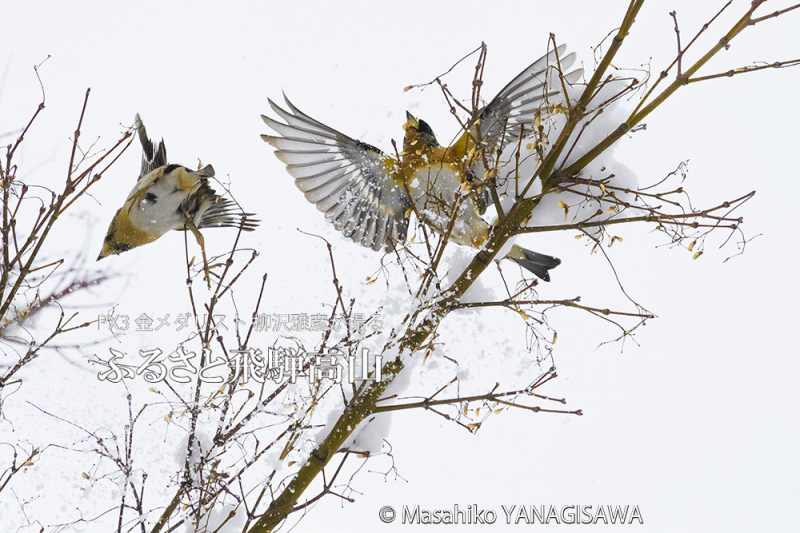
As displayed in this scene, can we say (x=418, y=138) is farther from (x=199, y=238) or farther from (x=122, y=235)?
(x=122, y=235)

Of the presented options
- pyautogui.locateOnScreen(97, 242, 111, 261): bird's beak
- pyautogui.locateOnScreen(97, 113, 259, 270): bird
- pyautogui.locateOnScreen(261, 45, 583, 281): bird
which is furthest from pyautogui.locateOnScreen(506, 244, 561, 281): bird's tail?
pyautogui.locateOnScreen(97, 242, 111, 261): bird's beak

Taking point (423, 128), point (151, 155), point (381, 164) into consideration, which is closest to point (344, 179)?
point (381, 164)

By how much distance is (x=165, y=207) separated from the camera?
205cm

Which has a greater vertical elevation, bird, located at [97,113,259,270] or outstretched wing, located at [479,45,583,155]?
outstretched wing, located at [479,45,583,155]

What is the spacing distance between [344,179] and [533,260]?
2.52 ft

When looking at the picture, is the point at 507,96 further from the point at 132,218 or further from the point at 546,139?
the point at 132,218

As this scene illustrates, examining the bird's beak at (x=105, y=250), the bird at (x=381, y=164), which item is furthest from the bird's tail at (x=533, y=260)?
the bird's beak at (x=105, y=250)

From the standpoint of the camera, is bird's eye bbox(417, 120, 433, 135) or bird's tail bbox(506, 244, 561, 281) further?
bird's eye bbox(417, 120, 433, 135)

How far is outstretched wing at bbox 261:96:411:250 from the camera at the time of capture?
7.97ft

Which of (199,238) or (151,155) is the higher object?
(151,155)

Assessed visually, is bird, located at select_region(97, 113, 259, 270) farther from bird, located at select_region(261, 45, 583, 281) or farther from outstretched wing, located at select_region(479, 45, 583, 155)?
outstretched wing, located at select_region(479, 45, 583, 155)

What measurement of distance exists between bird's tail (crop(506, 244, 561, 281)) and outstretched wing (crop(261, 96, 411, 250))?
Result: 409mm

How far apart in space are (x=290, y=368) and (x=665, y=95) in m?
0.88

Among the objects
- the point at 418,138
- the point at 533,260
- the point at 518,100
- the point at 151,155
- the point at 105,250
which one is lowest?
the point at 105,250
